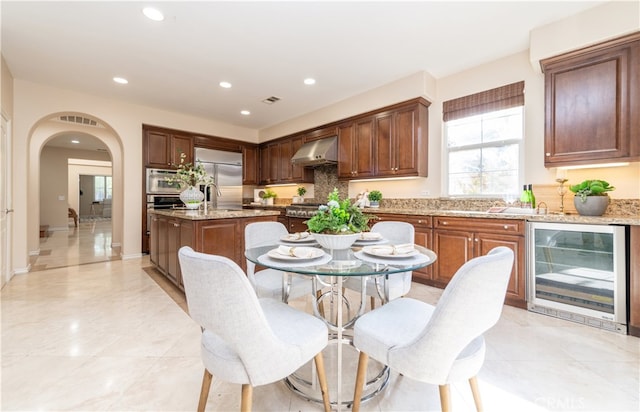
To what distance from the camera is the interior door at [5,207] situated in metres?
3.27

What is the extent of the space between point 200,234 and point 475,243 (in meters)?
2.98

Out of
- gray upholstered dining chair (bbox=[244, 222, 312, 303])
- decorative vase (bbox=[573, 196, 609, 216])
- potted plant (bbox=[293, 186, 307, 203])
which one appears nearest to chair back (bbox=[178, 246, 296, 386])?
gray upholstered dining chair (bbox=[244, 222, 312, 303])

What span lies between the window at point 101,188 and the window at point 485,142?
579 inches

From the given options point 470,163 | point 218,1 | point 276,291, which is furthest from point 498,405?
point 218,1

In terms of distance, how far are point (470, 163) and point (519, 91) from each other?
3.09 feet

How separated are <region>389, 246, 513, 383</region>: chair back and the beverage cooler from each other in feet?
6.69

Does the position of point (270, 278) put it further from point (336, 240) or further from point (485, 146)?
point (485, 146)

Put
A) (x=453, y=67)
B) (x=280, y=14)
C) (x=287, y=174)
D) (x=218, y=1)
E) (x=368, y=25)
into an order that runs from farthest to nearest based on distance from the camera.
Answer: (x=287, y=174), (x=453, y=67), (x=368, y=25), (x=280, y=14), (x=218, y=1)

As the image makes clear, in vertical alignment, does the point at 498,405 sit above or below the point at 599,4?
below

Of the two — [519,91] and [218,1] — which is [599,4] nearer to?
[519,91]

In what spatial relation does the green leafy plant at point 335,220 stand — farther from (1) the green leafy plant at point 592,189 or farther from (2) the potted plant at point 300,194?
(2) the potted plant at point 300,194

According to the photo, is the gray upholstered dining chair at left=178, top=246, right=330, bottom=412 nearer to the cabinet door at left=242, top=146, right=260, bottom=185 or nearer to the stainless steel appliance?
the stainless steel appliance

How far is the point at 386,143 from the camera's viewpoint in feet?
13.4

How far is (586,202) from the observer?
246cm
